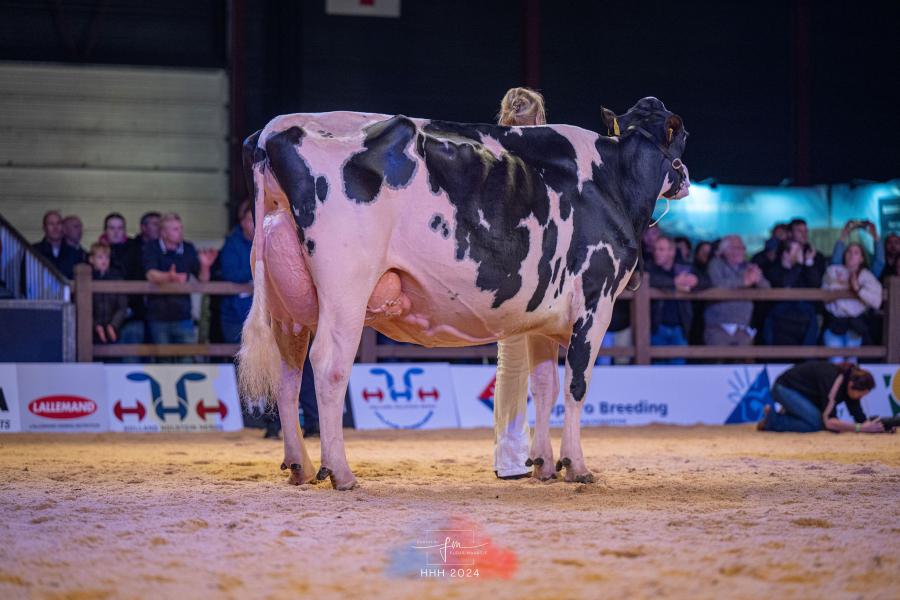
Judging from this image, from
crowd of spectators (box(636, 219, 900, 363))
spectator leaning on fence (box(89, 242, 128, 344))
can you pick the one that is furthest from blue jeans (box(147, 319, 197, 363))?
crowd of spectators (box(636, 219, 900, 363))

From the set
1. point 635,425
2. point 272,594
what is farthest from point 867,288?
point 272,594

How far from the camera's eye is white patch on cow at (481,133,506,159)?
6.25m

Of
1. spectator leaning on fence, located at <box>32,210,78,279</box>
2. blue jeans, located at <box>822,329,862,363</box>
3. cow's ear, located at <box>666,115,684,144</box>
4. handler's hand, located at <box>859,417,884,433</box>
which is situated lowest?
handler's hand, located at <box>859,417,884,433</box>

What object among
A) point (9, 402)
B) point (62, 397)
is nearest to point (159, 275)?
point (62, 397)

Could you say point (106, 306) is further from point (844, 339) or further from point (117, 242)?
point (844, 339)

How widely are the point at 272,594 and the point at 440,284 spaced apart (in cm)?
281

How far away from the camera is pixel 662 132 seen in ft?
22.7

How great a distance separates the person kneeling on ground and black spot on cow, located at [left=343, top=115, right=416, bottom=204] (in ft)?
19.8

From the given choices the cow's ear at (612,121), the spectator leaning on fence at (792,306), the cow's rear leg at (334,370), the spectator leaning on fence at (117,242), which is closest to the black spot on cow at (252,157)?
the cow's rear leg at (334,370)

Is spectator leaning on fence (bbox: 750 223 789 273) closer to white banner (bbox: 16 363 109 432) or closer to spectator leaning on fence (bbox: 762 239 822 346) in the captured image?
spectator leaning on fence (bbox: 762 239 822 346)

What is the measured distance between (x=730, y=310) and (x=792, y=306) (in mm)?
826

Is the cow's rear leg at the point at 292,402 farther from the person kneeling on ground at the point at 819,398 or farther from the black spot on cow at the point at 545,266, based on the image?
the person kneeling on ground at the point at 819,398

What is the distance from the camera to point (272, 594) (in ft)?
11.4

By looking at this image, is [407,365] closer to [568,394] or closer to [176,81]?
[568,394]
